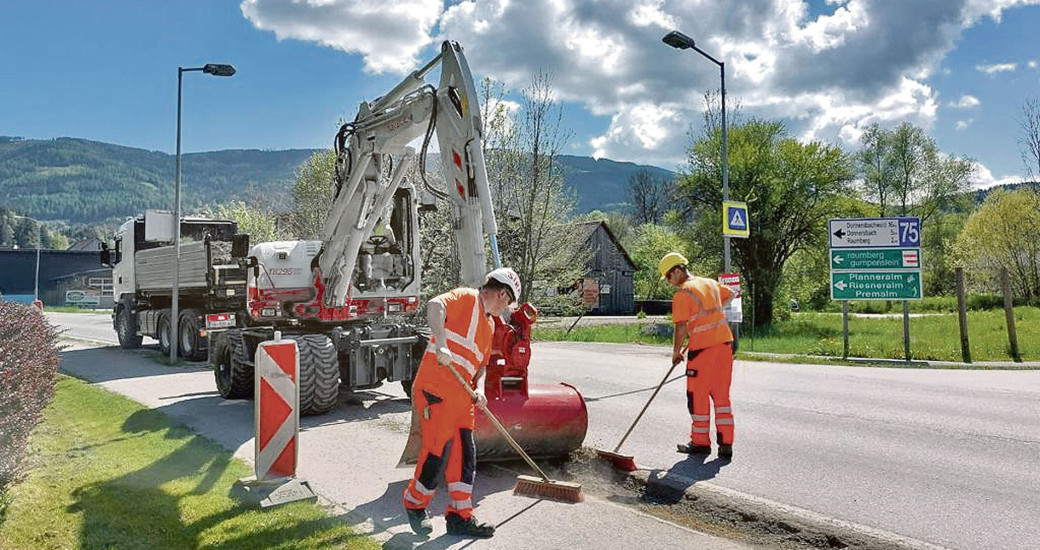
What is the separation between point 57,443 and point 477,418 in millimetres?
5146

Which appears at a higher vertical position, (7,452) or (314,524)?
(7,452)

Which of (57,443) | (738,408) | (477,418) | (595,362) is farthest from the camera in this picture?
(595,362)

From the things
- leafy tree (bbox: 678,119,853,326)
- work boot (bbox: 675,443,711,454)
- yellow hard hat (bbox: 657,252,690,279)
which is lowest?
work boot (bbox: 675,443,711,454)

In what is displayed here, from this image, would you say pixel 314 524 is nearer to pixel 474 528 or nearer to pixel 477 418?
pixel 474 528

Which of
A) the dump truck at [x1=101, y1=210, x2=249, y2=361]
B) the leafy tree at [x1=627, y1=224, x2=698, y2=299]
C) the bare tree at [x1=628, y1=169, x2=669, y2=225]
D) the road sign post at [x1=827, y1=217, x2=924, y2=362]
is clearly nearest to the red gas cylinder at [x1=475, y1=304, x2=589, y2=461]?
the dump truck at [x1=101, y1=210, x2=249, y2=361]

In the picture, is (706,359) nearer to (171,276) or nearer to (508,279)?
(508,279)

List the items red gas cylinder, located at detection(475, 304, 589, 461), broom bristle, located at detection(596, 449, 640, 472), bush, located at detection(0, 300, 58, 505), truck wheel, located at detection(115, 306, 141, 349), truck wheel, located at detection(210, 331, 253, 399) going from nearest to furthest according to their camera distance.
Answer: bush, located at detection(0, 300, 58, 505)
red gas cylinder, located at detection(475, 304, 589, 461)
broom bristle, located at detection(596, 449, 640, 472)
truck wheel, located at detection(210, 331, 253, 399)
truck wheel, located at detection(115, 306, 141, 349)

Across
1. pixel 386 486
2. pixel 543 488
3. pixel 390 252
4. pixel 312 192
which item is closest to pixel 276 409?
pixel 386 486

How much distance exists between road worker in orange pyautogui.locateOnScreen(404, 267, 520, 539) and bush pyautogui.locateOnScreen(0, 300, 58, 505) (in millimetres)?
2756

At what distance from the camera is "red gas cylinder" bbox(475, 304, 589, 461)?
6.43 m

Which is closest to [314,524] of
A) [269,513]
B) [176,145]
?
[269,513]

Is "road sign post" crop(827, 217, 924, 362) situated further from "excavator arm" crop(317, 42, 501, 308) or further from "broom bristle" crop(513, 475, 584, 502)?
"broom bristle" crop(513, 475, 584, 502)

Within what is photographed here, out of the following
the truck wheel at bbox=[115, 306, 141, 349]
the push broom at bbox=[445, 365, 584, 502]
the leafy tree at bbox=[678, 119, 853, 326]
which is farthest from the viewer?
the leafy tree at bbox=[678, 119, 853, 326]

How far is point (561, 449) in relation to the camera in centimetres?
670
